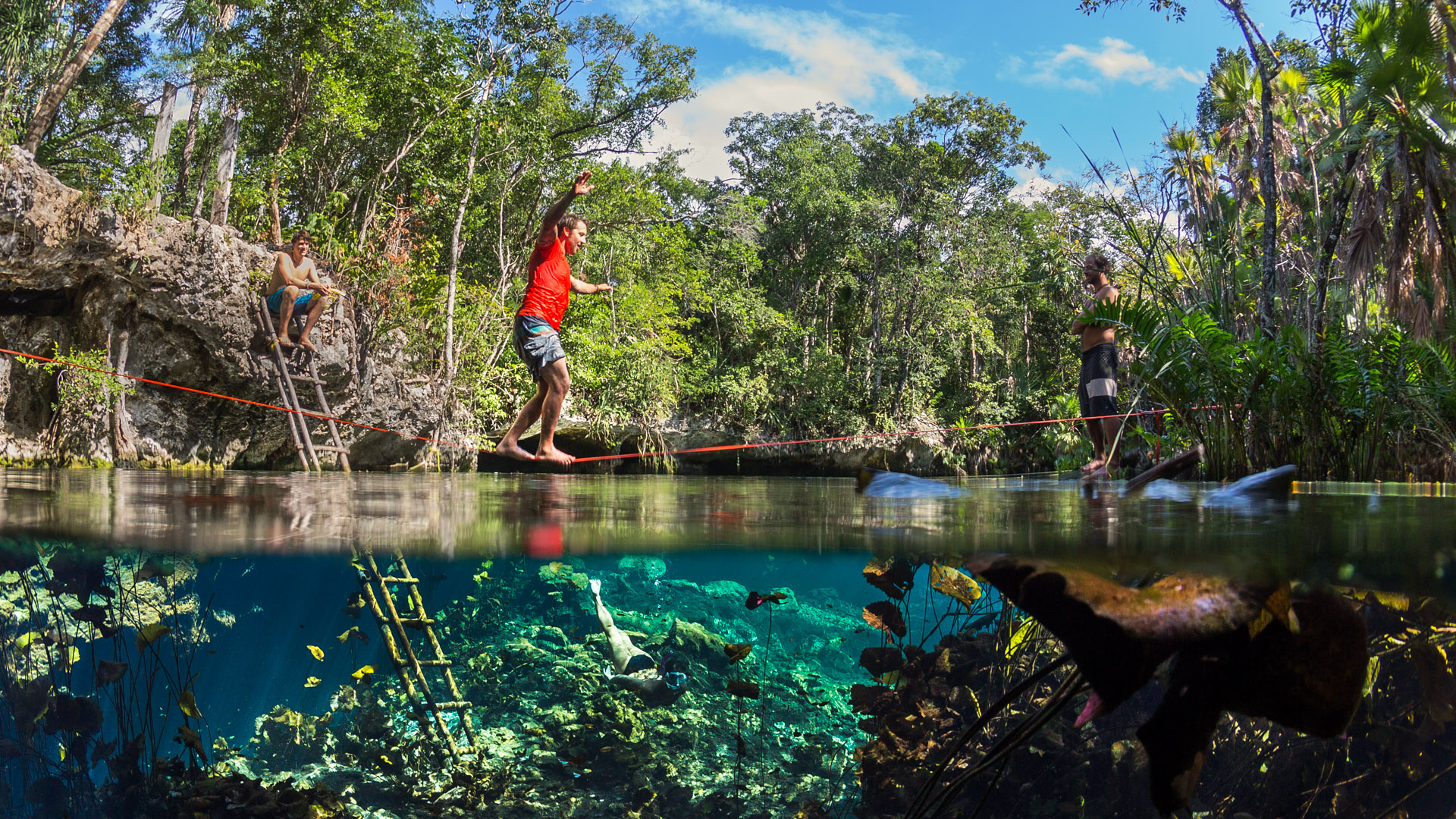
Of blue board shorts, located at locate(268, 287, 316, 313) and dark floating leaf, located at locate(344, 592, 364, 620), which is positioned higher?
blue board shorts, located at locate(268, 287, 316, 313)

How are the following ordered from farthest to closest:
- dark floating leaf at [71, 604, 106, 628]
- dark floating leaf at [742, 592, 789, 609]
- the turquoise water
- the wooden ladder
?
the wooden ladder
dark floating leaf at [71, 604, 106, 628]
dark floating leaf at [742, 592, 789, 609]
the turquoise water

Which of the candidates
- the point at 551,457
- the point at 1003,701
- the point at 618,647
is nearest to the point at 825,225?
the point at 551,457

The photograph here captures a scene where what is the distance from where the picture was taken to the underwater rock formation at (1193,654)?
6.33ft

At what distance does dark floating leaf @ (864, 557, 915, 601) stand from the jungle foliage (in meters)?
3.17

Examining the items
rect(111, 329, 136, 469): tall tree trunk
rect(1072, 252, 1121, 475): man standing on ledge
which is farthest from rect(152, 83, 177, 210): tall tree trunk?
rect(1072, 252, 1121, 475): man standing on ledge

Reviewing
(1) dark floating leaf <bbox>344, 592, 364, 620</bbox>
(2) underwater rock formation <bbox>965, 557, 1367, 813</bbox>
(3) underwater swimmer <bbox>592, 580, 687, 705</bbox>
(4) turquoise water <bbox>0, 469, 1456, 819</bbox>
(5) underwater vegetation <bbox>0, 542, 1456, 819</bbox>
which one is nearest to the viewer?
(2) underwater rock formation <bbox>965, 557, 1367, 813</bbox>

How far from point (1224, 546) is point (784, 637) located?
6.92 m

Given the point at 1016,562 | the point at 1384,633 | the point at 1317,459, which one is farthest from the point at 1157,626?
the point at 1317,459

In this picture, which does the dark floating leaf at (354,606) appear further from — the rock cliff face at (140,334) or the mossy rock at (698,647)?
the rock cliff face at (140,334)

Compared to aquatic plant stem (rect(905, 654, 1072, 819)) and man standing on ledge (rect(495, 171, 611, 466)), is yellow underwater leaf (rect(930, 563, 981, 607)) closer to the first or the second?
aquatic plant stem (rect(905, 654, 1072, 819))

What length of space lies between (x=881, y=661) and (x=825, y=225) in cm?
2142

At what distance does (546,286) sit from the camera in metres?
6.62

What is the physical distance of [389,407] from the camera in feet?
44.5

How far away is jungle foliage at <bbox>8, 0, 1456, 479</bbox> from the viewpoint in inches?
276
